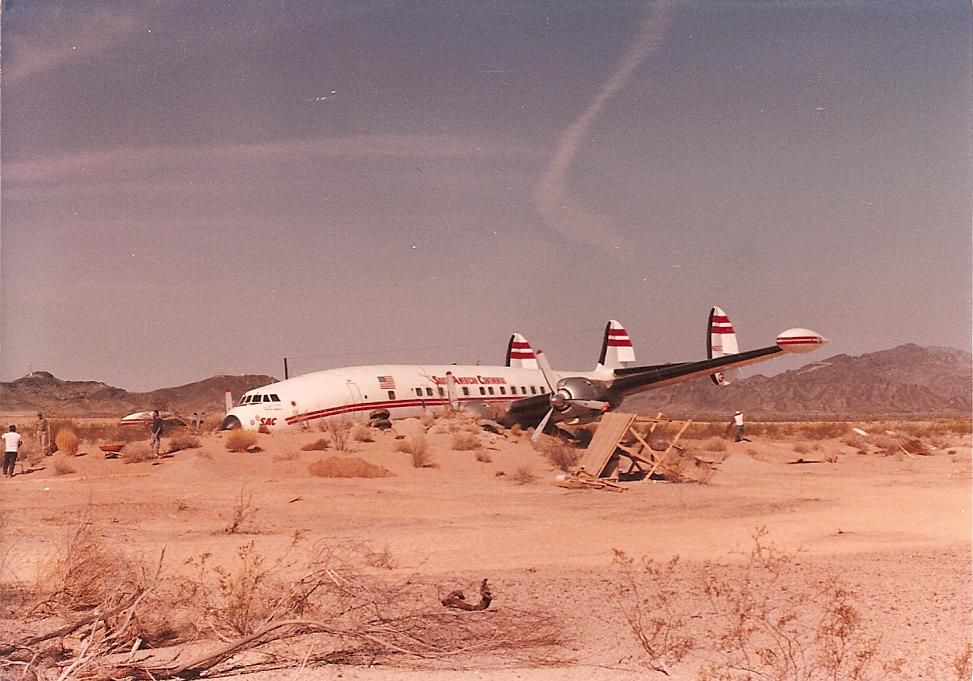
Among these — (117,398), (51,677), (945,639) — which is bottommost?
(945,639)

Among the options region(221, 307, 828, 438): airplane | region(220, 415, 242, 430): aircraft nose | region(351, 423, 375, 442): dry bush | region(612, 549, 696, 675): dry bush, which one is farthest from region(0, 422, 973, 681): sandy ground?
region(221, 307, 828, 438): airplane

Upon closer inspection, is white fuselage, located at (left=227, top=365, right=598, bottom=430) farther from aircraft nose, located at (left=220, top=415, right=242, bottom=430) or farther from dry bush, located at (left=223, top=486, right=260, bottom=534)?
dry bush, located at (left=223, top=486, right=260, bottom=534)

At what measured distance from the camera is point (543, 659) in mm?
7211

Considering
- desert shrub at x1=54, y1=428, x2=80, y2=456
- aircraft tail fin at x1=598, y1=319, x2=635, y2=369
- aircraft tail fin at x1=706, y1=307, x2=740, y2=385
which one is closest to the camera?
desert shrub at x1=54, y1=428, x2=80, y2=456

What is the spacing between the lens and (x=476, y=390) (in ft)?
113

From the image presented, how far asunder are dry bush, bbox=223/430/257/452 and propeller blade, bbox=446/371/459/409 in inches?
403

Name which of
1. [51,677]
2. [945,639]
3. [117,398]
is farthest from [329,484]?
[117,398]

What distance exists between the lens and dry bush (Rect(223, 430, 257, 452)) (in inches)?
904

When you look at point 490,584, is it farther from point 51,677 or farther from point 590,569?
point 51,677

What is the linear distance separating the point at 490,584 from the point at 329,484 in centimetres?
995

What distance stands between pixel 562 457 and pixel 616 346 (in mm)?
20350

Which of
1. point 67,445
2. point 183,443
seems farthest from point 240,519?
point 67,445

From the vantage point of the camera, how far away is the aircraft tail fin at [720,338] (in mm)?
37750

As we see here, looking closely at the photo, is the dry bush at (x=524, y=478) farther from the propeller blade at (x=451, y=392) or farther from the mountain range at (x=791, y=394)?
the mountain range at (x=791, y=394)
